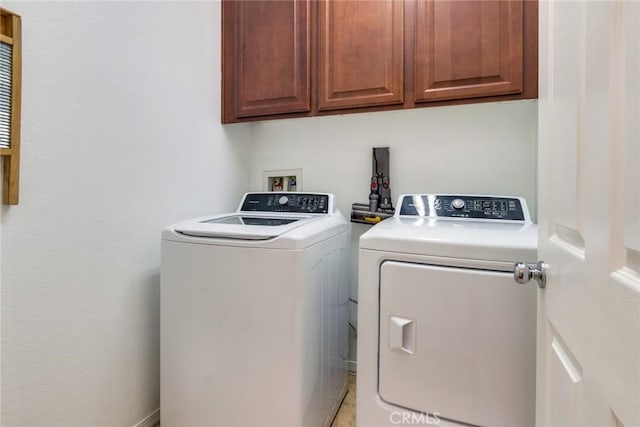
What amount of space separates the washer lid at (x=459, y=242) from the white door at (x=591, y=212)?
8.7 inches

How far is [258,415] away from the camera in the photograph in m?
1.19

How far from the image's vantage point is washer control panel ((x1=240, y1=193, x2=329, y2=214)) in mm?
1729

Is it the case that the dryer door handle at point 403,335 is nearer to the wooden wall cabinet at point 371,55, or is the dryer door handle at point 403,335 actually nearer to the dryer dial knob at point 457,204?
the dryer dial knob at point 457,204

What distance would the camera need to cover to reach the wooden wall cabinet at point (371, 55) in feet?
4.35

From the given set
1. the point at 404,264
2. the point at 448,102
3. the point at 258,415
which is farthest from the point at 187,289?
the point at 448,102

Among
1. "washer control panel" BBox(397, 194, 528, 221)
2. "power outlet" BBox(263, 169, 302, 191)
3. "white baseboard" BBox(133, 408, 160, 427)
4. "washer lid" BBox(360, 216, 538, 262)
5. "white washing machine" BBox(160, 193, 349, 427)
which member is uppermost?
"power outlet" BBox(263, 169, 302, 191)

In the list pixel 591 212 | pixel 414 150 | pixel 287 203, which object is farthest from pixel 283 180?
pixel 591 212

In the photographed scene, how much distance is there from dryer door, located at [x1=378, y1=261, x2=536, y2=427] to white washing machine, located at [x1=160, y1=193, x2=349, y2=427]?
295 millimetres

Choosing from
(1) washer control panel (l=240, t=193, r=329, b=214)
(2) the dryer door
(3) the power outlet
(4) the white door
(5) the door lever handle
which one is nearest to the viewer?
(4) the white door

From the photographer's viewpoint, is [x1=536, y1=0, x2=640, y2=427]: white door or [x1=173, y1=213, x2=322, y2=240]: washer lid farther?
[x1=173, y1=213, x2=322, y2=240]: washer lid

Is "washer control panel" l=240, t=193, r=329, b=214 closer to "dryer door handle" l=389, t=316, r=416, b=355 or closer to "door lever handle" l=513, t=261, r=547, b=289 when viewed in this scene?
"dryer door handle" l=389, t=316, r=416, b=355

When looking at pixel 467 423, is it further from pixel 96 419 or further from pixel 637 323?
pixel 96 419

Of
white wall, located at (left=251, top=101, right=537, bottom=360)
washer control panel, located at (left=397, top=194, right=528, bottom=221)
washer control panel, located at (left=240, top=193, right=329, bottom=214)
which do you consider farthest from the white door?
washer control panel, located at (left=240, top=193, right=329, bottom=214)

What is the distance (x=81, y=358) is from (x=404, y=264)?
46.1 inches
